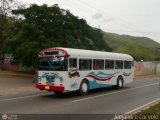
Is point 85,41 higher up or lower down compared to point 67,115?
higher up

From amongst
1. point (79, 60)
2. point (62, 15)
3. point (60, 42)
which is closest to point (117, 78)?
point (79, 60)

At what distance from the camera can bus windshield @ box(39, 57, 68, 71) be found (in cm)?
1761

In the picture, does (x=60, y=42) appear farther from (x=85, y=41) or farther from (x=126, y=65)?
(x=126, y=65)

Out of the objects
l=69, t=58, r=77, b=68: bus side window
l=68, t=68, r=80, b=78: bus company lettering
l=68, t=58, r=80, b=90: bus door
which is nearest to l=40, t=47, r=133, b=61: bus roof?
l=69, t=58, r=77, b=68: bus side window

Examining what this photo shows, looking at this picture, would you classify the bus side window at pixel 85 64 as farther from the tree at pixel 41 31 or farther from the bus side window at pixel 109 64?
the tree at pixel 41 31

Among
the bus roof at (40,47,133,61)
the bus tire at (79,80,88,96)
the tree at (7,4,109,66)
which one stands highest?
the tree at (7,4,109,66)

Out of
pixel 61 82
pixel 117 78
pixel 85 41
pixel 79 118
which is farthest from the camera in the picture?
pixel 85 41

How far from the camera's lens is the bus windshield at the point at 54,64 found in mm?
17609

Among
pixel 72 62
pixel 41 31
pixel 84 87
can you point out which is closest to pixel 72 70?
pixel 72 62

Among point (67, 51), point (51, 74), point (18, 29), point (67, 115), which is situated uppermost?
point (18, 29)

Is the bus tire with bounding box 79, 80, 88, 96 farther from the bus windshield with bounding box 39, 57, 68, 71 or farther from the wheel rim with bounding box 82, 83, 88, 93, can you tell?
the bus windshield with bounding box 39, 57, 68, 71

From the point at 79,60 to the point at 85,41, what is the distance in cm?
1727

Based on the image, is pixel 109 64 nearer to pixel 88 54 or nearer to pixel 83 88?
pixel 88 54

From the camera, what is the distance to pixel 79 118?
1111cm
